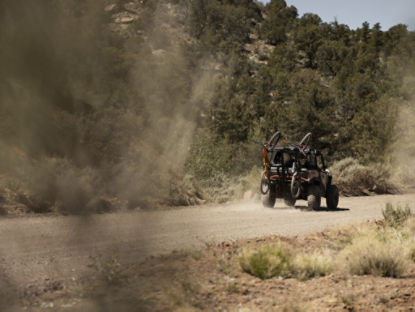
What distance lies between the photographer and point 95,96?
6.11 feet

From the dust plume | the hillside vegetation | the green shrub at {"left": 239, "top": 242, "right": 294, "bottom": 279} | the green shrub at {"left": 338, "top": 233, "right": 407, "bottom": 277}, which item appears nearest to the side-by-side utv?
the green shrub at {"left": 338, "top": 233, "right": 407, "bottom": 277}

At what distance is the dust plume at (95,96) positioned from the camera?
66.6 inches

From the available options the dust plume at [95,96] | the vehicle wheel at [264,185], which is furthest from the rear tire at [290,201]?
the dust plume at [95,96]

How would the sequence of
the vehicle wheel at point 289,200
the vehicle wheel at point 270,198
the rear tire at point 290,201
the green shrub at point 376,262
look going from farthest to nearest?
1. the rear tire at point 290,201
2. the vehicle wheel at point 289,200
3. the vehicle wheel at point 270,198
4. the green shrub at point 376,262

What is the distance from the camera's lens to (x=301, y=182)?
16.2 metres

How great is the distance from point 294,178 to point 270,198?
60.7 inches

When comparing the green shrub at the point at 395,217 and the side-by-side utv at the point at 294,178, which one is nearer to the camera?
the green shrub at the point at 395,217

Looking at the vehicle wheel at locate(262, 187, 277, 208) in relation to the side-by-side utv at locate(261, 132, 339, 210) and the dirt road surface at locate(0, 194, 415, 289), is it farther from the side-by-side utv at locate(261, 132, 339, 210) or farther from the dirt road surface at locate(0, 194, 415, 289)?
the dirt road surface at locate(0, 194, 415, 289)

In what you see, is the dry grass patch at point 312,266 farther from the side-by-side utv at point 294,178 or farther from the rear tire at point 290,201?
the rear tire at point 290,201

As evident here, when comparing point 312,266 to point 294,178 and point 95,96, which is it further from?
point 294,178

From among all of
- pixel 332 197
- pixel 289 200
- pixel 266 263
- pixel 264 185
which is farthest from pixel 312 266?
pixel 289 200

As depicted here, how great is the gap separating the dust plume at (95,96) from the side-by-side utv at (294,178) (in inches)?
534

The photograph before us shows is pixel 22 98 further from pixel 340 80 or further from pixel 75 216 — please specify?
pixel 340 80

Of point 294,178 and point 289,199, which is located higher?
point 294,178
